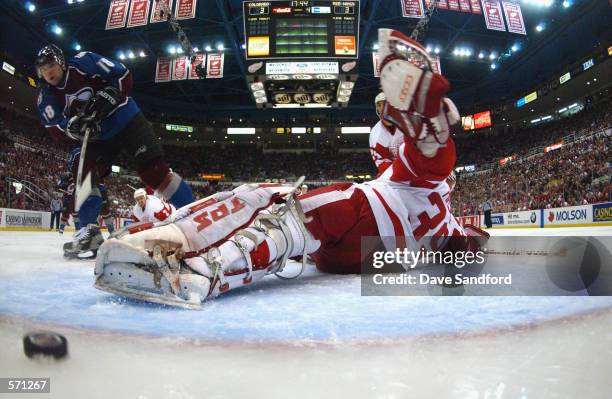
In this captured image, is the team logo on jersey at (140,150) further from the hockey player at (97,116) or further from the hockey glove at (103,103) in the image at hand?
the hockey glove at (103,103)

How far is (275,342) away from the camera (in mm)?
793

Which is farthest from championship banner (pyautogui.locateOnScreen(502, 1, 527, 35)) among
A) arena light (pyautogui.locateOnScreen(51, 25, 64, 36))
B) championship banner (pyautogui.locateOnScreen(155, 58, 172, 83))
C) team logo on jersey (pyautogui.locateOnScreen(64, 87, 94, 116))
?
arena light (pyautogui.locateOnScreen(51, 25, 64, 36))

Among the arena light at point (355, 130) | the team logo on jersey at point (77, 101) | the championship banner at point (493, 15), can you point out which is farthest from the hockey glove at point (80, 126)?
the arena light at point (355, 130)

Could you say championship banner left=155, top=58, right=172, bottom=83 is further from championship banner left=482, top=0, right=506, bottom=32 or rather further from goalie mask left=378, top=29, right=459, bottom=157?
goalie mask left=378, top=29, right=459, bottom=157

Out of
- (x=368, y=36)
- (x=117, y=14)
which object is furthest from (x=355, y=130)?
(x=117, y=14)

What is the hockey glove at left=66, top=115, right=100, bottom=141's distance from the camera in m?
2.72

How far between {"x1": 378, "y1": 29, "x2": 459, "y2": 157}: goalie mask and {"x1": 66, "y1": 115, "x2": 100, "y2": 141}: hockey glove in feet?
7.40

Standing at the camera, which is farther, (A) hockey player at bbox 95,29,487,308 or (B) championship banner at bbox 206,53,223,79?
(B) championship banner at bbox 206,53,223,79

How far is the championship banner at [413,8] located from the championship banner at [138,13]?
7.38m

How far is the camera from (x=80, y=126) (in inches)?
108

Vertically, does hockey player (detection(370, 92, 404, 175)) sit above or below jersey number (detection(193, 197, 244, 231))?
above

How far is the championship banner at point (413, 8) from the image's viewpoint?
11.2 meters

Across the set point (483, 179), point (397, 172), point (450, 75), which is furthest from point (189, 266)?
point (450, 75)

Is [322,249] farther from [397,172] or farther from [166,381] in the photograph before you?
[166,381]
